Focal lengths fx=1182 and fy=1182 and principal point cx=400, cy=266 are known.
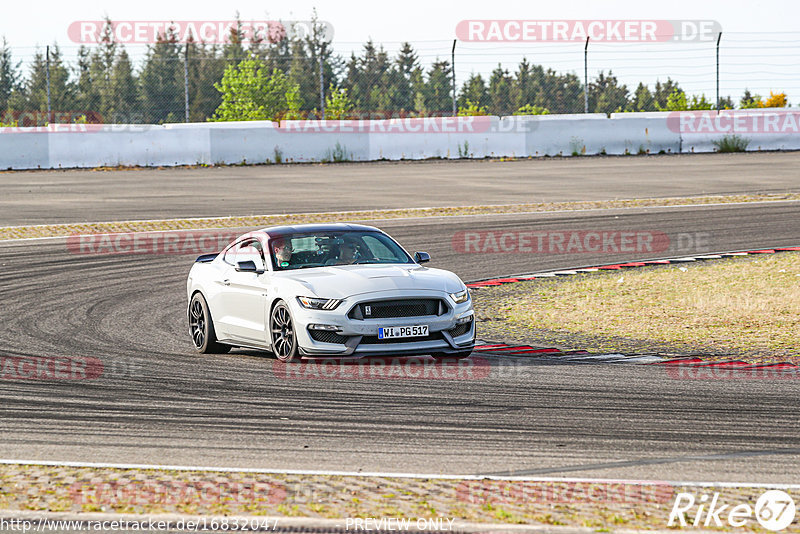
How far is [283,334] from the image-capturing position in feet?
36.6

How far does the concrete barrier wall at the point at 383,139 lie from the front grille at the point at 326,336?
2563 centimetres

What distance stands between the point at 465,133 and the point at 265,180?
810 centimetres

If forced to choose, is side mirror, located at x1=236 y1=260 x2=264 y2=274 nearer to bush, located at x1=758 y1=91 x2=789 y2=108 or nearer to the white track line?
the white track line

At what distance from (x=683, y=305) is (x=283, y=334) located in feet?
19.9

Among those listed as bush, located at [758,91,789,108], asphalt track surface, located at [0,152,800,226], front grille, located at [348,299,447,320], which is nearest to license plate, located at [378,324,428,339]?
front grille, located at [348,299,447,320]

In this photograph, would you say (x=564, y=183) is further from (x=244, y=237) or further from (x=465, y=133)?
(x=244, y=237)

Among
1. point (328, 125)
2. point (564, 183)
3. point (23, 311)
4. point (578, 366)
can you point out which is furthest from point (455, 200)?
point (578, 366)

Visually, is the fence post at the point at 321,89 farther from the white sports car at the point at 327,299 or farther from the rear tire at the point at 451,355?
the rear tire at the point at 451,355

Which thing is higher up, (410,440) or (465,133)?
(465,133)

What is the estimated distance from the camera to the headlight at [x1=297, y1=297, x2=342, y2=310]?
35.1 ft

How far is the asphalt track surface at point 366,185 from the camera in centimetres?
2711

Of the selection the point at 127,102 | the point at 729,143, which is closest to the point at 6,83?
the point at 127,102

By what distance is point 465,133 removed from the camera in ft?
124

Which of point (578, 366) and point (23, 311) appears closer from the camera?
point (578, 366)
